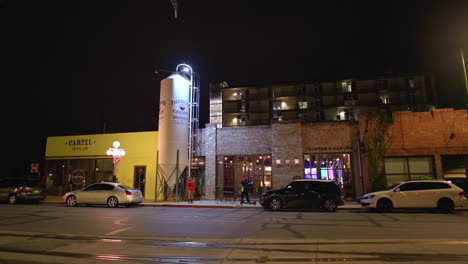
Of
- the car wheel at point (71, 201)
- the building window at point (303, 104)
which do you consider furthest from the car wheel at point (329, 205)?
the building window at point (303, 104)

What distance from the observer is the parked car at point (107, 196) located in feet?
58.2

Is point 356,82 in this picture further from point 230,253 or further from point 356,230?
point 230,253

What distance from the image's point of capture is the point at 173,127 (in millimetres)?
23109

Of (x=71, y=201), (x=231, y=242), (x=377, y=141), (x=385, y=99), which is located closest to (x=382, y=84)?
(x=385, y=99)

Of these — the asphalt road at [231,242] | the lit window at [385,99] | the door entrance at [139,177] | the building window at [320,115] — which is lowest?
the asphalt road at [231,242]

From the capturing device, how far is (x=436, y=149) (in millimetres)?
20141

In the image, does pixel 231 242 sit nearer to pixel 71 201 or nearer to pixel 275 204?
pixel 275 204

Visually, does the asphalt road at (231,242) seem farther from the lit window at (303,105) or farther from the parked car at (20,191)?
the lit window at (303,105)

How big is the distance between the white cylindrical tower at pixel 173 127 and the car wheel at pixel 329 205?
11.0 metres

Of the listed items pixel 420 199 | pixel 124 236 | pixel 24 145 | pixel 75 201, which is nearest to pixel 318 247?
pixel 124 236

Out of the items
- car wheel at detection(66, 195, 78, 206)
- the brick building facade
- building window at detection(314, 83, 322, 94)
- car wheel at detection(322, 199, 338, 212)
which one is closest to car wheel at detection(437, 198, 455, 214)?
car wheel at detection(322, 199, 338, 212)

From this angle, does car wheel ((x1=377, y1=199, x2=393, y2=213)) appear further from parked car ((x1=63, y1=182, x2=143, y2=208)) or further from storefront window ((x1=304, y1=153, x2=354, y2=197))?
parked car ((x1=63, y1=182, x2=143, y2=208))

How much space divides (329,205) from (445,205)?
5408 millimetres

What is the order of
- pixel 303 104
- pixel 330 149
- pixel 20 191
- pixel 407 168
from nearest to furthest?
pixel 407 168 → pixel 20 191 → pixel 330 149 → pixel 303 104
